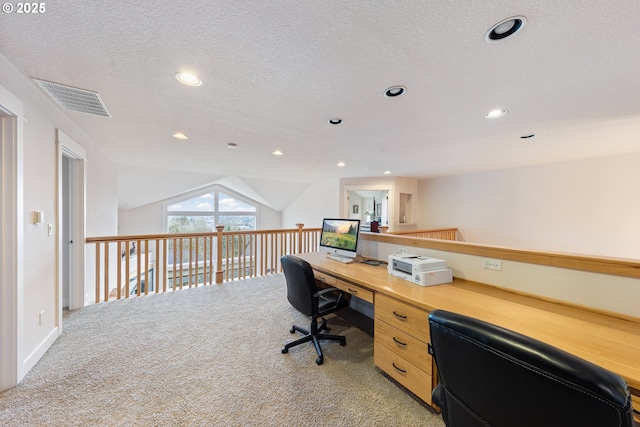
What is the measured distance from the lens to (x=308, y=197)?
7.68 meters

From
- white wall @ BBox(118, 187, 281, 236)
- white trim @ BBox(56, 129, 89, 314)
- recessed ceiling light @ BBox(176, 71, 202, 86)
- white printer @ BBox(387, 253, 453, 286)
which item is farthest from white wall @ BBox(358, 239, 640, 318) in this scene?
white wall @ BBox(118, 187, 281, 236)

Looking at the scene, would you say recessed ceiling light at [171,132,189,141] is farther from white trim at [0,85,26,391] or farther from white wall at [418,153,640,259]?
white wall at [418,153,640,259]

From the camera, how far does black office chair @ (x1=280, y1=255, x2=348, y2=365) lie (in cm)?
201

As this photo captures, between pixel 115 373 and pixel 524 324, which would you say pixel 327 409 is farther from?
pixel 115 373

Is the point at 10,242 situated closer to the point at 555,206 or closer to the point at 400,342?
the point at 400,342

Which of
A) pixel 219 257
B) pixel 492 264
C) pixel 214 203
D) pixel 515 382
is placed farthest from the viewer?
pixel 214 203

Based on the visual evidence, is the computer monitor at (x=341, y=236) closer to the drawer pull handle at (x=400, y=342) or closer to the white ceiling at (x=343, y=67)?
the drawer pull handle at (x=400, y=342)

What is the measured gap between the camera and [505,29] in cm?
123

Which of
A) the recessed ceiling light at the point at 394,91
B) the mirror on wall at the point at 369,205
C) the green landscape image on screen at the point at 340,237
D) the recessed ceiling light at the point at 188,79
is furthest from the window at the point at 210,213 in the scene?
the recessed ceiling light at the point at 394,91

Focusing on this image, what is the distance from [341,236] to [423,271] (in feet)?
3.45

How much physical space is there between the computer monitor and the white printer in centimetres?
63

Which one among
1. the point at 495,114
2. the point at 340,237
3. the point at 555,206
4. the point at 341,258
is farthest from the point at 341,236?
the point at 555,206

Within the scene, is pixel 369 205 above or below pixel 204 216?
above

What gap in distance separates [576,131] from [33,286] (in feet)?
18.3
